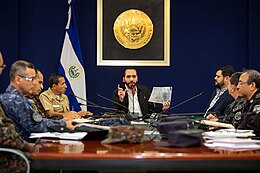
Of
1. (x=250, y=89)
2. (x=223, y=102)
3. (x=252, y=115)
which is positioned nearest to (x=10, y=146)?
(x=252, y=115)

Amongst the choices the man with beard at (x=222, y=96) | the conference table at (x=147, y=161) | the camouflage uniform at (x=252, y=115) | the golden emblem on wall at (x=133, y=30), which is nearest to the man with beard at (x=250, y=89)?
the camouflage uniform at (x=252, y=115)

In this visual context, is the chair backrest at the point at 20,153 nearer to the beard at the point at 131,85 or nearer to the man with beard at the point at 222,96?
the man with beard at the point at 222,96

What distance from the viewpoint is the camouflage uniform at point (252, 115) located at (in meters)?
Answer: 2.86

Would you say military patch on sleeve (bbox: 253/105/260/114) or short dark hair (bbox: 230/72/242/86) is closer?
military patch on sleeve (bbox: 253/105/260/114)

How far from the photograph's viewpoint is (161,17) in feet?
21.6

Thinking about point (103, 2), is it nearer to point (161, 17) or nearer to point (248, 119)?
point (161, 17)

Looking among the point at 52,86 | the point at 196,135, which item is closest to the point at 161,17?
the point at 52,86

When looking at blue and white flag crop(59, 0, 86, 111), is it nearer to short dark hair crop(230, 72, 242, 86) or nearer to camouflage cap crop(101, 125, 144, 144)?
short dark hair crop(230, 72, 242, 86)

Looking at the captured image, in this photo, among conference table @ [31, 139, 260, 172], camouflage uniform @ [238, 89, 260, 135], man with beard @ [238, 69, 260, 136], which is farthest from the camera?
man with beard @ [238, 69, 260, 136]

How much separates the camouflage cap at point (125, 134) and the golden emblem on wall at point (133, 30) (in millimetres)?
4498

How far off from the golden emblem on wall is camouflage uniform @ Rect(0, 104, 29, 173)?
15.0 ft

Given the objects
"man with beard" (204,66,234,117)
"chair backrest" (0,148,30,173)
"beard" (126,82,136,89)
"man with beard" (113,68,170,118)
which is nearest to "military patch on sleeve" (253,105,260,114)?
"man with beard" (204,66,234,117)

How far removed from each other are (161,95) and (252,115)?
1.89m

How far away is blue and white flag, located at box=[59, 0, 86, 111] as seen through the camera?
629 centimetres
